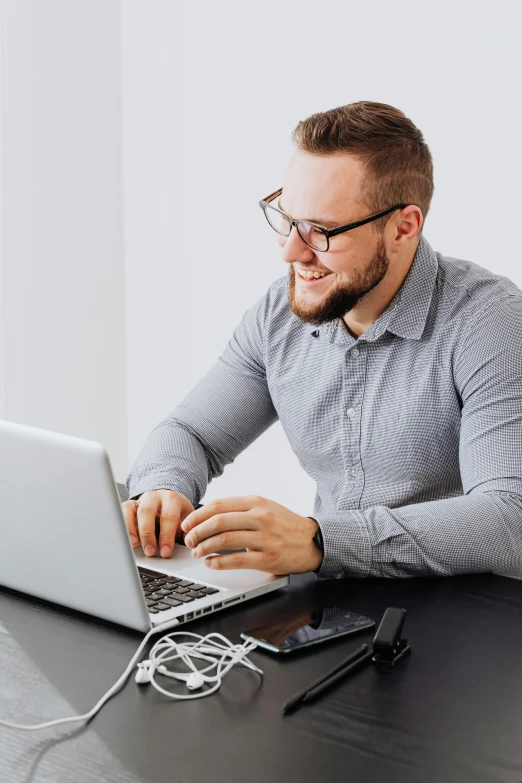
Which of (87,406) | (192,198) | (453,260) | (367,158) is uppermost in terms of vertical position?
(367,158)

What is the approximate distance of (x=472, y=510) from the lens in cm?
138

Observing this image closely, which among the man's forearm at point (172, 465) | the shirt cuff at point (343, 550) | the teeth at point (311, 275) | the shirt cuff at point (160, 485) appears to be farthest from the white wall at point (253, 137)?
the shirt cuff at point (343, 550)

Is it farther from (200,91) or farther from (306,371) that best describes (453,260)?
(200,91)

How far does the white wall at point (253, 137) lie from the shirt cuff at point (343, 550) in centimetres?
166

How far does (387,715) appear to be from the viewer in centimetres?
91

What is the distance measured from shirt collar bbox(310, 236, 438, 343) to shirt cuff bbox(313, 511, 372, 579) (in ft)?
1.50

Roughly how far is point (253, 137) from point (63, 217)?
781 millimetres

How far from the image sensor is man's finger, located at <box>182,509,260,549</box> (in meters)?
1.19

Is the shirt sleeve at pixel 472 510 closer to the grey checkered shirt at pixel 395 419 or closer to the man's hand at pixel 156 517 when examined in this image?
the grey checkered shirt at pixel 395 419

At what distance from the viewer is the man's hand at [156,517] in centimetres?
135

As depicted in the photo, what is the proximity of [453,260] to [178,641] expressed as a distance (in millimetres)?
1000

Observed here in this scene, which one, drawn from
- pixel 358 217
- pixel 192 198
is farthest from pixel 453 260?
pixel 192 198

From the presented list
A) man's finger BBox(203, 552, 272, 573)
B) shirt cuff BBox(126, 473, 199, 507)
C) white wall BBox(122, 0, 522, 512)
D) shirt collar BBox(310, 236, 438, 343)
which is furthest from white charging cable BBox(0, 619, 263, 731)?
white wall BBox(122, 0, 522, 512)

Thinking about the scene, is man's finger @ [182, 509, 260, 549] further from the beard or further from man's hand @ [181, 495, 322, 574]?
the beard
